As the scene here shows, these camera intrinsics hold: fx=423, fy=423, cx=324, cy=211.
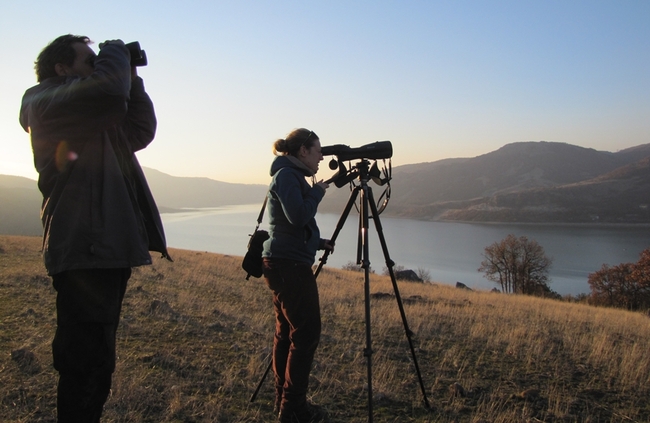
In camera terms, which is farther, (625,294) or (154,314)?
(625,294)

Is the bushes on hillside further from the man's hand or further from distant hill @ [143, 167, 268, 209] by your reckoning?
distant hill @ [143, 167, 268, 209]

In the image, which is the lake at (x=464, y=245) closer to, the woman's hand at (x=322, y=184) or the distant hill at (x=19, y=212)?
the distant hill at (x=19, y=212)

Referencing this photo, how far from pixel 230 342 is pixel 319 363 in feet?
2.80

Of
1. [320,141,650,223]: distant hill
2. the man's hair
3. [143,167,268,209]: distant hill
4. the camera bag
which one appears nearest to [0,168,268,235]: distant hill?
[143,167,268,209]: distant hill

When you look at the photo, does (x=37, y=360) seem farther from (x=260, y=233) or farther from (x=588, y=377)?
(x=588, y=377)

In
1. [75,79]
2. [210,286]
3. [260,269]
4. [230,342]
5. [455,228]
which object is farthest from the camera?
[455,228]

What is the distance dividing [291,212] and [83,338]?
3.40 ft

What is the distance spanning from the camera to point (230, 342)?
3.62 metres

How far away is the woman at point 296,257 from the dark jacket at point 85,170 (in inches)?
31.9

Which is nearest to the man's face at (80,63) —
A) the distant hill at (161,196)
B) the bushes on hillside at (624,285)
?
the bushes on hillside at (624,285)

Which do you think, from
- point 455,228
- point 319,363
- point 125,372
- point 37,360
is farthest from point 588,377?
point 455,228

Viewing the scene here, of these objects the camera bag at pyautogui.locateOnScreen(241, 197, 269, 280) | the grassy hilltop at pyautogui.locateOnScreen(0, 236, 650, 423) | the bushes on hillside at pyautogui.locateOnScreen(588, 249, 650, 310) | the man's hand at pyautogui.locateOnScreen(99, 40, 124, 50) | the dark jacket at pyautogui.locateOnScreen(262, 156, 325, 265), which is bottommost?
the bushes on hillside at pyautogui.locateOnScreen(588, 249, 650, 310)

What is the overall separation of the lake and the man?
28196 mm

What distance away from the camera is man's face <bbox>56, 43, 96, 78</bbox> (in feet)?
4.85
